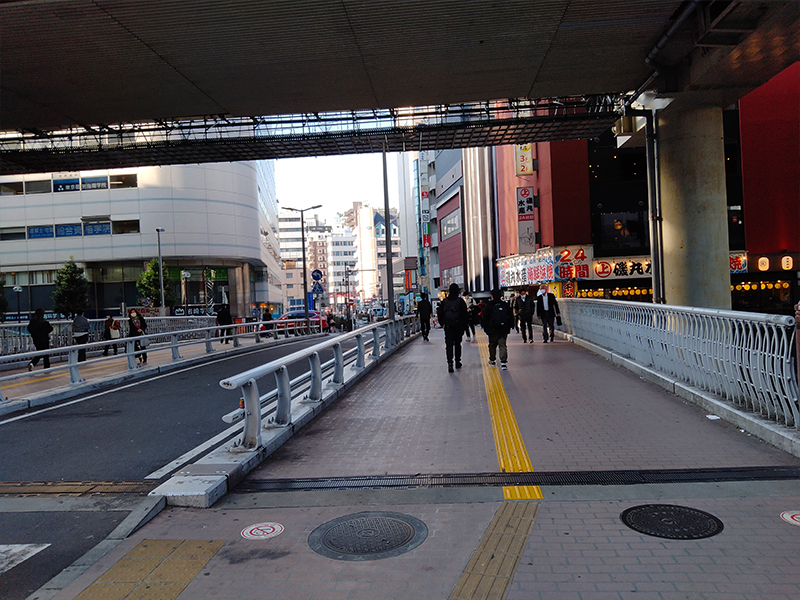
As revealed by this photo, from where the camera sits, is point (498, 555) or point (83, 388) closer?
point (498, 555)

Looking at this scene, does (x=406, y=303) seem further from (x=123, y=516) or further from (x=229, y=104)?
(x=123, y=516)

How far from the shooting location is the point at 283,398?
7410 mm

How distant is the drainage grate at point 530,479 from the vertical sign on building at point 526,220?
29.6 meters

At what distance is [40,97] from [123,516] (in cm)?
1385

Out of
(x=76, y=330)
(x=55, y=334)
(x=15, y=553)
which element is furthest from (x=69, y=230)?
(x=15, y=553)

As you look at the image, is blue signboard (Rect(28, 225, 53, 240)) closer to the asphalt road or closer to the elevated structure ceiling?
the elevated structure ceiling

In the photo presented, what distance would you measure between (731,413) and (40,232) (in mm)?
59613

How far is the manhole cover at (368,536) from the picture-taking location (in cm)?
406

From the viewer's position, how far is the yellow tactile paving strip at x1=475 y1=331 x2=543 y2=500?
16.8 feet

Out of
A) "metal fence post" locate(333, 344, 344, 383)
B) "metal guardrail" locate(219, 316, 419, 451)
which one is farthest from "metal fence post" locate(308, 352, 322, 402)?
"metal fence post" locate(333, 344, 344, 383)

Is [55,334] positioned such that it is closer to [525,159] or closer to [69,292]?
[525,159]

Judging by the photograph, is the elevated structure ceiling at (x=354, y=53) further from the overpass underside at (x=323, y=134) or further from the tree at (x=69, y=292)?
the tree at (x=69, y=292)

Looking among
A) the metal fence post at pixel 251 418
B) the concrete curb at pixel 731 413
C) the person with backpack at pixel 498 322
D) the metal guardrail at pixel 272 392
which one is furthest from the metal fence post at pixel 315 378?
the concrete curb at pixel 731 413

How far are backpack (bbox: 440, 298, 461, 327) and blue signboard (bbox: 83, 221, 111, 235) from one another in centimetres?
4987
